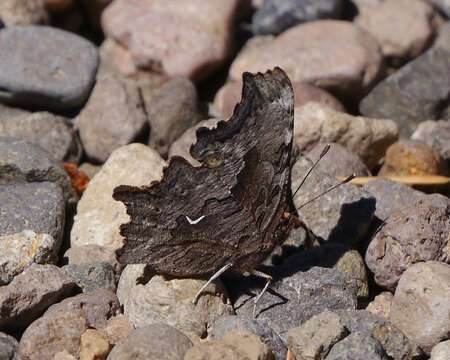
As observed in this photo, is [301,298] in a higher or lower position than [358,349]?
lower

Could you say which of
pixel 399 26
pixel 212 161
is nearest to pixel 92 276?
pixel 212 161

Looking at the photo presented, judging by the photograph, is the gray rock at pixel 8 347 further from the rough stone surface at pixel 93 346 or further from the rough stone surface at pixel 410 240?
the rough stone surface at pixel 410 240

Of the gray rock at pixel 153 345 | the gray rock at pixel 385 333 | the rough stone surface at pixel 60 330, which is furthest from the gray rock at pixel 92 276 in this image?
the gray rock at pixel 385 333

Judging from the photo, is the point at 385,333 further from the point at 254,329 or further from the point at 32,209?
the point at 32,209

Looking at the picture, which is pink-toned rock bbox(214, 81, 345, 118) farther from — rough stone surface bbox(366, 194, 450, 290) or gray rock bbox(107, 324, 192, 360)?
gray rock bbox(107, 324, 192, 360)

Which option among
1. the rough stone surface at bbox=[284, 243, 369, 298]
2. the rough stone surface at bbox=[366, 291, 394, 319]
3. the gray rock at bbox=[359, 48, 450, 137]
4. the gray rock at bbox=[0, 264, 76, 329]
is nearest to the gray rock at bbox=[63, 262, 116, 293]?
the gray rock at bbox=[0, 264, 76, 329]

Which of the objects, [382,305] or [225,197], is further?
[382,305]

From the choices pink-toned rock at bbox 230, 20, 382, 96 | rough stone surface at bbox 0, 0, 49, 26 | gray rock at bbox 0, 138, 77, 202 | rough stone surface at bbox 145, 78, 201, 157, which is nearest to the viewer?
gray rock at bbox 0, 138, 77, 202
